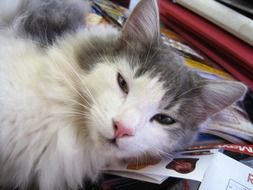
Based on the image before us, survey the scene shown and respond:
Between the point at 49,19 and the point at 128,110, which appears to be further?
the point at 49,19

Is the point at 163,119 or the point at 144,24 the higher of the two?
the point at 144,24

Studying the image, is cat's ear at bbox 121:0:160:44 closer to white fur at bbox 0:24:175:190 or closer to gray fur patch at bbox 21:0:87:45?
white fur at bbox 0:24:175:190

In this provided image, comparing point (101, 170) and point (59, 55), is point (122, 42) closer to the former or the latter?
point (59, 55)

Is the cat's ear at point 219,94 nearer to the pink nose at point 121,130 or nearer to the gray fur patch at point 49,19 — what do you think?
the pink nose at point 121,130

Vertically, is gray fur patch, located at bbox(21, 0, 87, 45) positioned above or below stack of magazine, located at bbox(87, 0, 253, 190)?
above

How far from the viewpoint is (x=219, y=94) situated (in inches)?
34.2

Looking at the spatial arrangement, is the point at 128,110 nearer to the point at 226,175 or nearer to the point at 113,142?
the point at 113,142

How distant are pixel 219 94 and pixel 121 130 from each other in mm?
339

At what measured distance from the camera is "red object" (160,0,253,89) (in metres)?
1.33

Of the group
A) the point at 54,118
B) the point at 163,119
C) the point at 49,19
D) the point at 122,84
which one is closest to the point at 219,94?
the point at 163,119

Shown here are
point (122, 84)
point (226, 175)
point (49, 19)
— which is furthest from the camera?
point (49, 19)

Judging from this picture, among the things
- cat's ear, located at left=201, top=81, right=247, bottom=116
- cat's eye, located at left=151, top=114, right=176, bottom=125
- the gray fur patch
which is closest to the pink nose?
cat's eye, located at left=151, top=114, right=176, bottom=125

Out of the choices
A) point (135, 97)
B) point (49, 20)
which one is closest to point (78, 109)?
point (135, 97)

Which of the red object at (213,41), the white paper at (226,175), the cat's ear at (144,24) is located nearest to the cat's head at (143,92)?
the cat's ear at (144,24)
